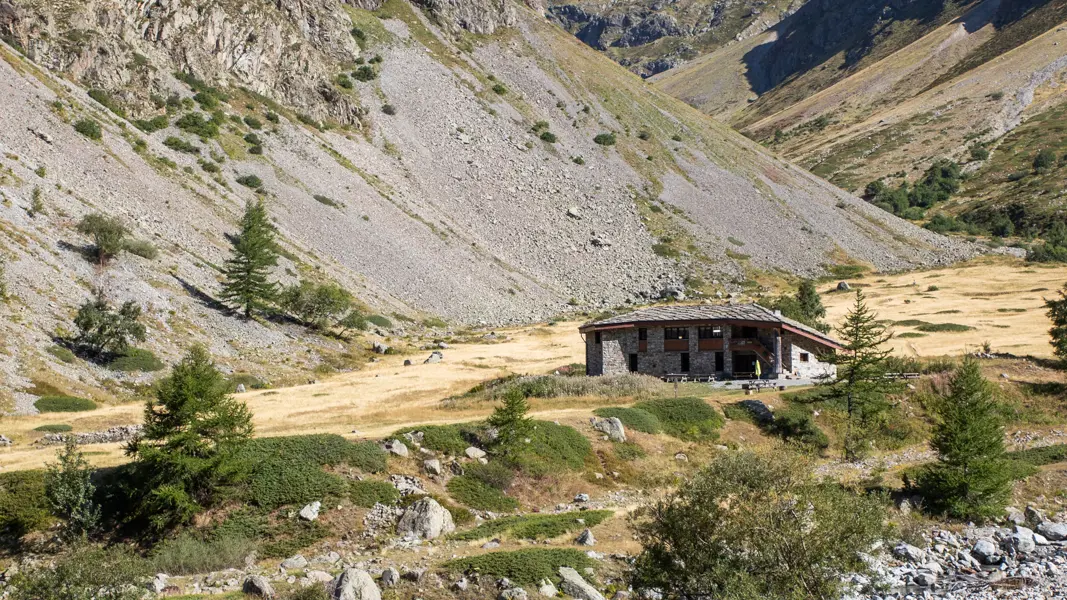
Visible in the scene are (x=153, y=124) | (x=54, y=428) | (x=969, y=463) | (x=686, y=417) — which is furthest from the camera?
(x=153, y=124)

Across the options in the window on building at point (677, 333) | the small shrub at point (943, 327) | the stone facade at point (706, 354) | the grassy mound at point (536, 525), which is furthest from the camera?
the small shrub at point (943, 327)

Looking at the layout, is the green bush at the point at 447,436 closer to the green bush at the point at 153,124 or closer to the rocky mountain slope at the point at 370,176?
the rocky mountain slope at the point at 370,176

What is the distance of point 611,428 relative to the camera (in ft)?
119

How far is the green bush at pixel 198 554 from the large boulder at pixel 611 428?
17.2 metres

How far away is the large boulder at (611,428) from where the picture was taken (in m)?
36.0

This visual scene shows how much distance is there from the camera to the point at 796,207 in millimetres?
128250

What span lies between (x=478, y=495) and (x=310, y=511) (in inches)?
260

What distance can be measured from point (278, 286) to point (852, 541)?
62.3 meters

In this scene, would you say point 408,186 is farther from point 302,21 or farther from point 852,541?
point 852,541

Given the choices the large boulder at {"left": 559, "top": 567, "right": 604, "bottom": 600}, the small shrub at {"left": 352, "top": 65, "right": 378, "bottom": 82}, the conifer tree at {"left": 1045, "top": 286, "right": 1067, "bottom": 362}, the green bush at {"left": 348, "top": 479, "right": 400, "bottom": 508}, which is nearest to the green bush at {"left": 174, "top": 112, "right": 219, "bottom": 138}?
the small shrub at {"left": 352, "top": 65, "right": 378, "bottom": 82}

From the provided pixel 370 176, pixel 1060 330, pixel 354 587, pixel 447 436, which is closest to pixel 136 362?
pixel 447 436

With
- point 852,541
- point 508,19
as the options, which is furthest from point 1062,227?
point 852,541

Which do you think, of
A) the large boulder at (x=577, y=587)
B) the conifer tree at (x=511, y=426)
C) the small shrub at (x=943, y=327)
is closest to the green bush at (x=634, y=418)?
the conifer tree at (x=511, y=426)

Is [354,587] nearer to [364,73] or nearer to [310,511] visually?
[310,511]
